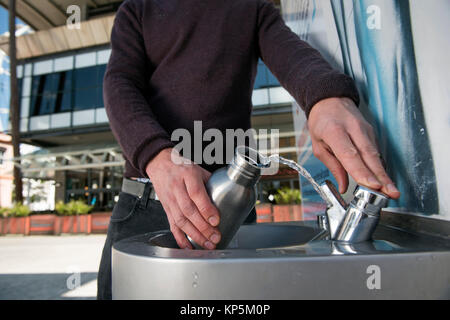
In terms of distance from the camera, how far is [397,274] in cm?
36

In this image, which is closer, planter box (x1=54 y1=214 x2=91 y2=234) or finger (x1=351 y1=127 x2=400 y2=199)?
finger (x1=351 y1=127 x2=400 y2=199)

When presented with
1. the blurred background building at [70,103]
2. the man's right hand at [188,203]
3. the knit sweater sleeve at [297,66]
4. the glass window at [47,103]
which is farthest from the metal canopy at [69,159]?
the man's right hand at [188,203]

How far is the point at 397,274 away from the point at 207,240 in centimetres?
30

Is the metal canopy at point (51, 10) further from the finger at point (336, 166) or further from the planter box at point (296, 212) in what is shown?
the finger at point (336, 166)

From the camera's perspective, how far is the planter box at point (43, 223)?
955 centimetres

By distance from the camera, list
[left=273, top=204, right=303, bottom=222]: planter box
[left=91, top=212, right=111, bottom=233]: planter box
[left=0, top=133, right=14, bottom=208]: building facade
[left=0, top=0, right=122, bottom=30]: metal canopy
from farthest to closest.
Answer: [left=0, top=133, right=14, bottom=208]: building facade → [left=0, top=0, right=122, bottom=30]: metal canopy → [left=91, top=212, right=111, bottom=233]: planter box → [left=273, top=204, right=303, bottom=222]: planter box

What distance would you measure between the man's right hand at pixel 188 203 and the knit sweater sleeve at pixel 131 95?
10 cm

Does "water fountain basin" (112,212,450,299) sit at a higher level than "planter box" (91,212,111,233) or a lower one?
higher

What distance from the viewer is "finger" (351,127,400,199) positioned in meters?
0.45

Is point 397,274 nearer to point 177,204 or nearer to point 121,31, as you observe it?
point 177,204

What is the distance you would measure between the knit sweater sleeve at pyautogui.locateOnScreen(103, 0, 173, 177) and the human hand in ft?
1.07

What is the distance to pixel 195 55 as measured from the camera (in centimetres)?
101

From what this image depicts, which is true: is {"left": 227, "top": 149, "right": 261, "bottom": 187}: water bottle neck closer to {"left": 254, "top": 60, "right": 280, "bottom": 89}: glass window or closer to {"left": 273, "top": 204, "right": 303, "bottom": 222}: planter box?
{"left": 273, "top": 204, "right": 303, "bottom": 222}: planter box

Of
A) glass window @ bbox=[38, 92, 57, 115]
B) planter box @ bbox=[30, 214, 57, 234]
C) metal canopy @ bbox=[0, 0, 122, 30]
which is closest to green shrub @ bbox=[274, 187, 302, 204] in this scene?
planter box @ bbox=[30, 214, 57, 234]
